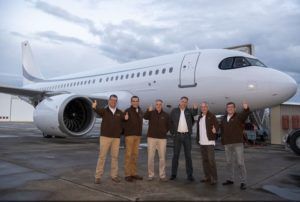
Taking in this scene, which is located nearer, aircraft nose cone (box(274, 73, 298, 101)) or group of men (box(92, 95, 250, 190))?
group of men (box(92, 95, 250, 190))

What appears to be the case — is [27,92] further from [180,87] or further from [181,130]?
[181,130]

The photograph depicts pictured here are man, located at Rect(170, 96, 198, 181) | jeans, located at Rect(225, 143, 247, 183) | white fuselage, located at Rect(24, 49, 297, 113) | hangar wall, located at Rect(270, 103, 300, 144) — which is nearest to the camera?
jeans, located at Rect(225, 143, 247, 183)

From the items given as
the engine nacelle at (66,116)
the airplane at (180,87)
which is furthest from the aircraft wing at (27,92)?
the engine nacelle at (66,116)

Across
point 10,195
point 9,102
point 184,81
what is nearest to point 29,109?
point 9,102

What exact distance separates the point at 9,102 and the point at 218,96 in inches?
2384

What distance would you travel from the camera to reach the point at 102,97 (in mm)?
15305

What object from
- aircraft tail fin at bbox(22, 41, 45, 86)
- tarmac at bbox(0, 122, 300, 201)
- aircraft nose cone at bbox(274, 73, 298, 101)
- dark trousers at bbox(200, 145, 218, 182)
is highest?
aircraft tail fin at bbox(22, 41, 45, 86)

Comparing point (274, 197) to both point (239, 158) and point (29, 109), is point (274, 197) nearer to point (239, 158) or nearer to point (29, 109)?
point (239, 158)

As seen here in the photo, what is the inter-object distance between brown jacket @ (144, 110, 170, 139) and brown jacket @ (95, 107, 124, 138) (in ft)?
2.11

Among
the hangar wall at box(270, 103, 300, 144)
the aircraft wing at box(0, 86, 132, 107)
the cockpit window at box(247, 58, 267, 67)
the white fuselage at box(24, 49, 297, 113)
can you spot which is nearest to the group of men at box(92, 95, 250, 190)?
the white fuselage at box(24, 49, 297, 113)

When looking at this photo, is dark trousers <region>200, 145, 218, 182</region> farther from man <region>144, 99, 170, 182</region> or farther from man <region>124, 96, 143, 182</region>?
man <region>124, 96, 143, 182</region>

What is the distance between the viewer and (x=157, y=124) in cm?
675

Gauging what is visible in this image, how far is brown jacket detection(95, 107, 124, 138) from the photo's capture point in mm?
6426

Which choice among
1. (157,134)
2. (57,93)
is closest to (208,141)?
(157,134)
